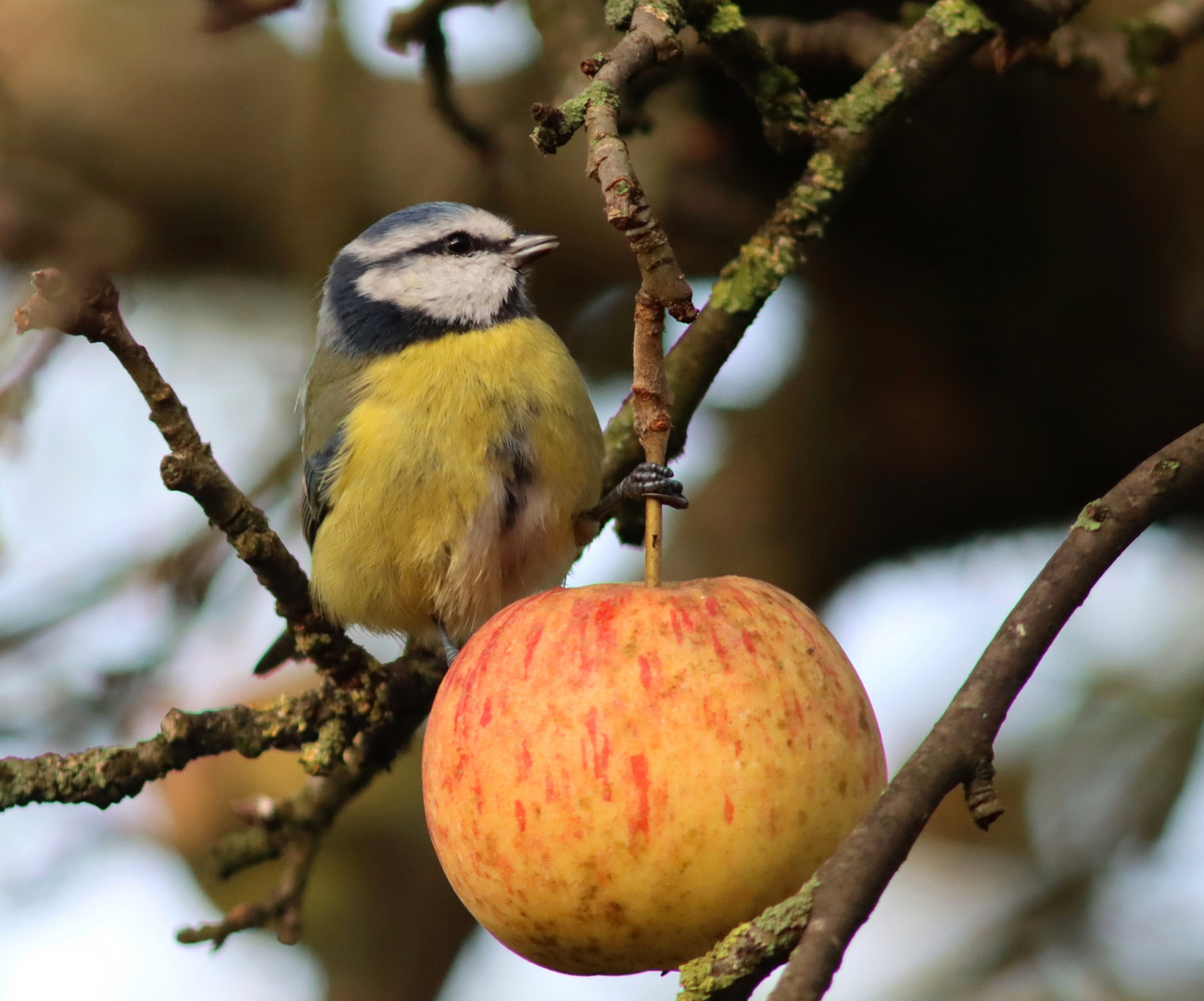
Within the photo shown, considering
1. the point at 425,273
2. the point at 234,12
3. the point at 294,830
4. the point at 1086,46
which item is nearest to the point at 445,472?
the point at 425,273

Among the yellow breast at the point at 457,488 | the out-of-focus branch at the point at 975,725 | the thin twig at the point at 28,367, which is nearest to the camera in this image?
the out-of-focus branch at the point at 975,725

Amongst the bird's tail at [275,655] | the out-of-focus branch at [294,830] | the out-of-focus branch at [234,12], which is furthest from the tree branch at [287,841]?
the out-of-focus branch at [234,12]

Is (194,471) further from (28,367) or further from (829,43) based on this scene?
(829,43)

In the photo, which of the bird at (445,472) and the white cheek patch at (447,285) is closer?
the bird at (445,472)

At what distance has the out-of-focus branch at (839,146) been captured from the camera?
92.3 inches

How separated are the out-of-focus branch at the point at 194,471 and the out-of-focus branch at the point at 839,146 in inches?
30.2

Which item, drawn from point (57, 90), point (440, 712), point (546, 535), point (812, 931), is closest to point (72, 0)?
point (57, 90)

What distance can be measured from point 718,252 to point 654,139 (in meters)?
0.42

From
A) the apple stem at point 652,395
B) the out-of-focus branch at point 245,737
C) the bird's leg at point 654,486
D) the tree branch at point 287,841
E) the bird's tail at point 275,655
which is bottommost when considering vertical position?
the tree branch at point 287,841

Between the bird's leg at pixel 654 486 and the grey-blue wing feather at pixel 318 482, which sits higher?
the bird's leg at pixel 654 486

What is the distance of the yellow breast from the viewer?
8.54 feet

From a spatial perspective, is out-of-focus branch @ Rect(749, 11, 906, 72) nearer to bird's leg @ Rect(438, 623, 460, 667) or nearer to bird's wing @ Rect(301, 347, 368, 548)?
bird's wing @ Rect(301, 347, 368, 548)

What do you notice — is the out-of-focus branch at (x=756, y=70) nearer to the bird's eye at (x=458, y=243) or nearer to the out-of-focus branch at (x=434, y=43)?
the out-of-focus branch at (x=434, y=43)

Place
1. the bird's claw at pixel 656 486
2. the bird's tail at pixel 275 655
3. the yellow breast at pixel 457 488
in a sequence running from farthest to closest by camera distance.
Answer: the bird's tail at pixel 275 655 → the yellow breast at pixel 457 488 → the bird's claw at pixel 656 486
